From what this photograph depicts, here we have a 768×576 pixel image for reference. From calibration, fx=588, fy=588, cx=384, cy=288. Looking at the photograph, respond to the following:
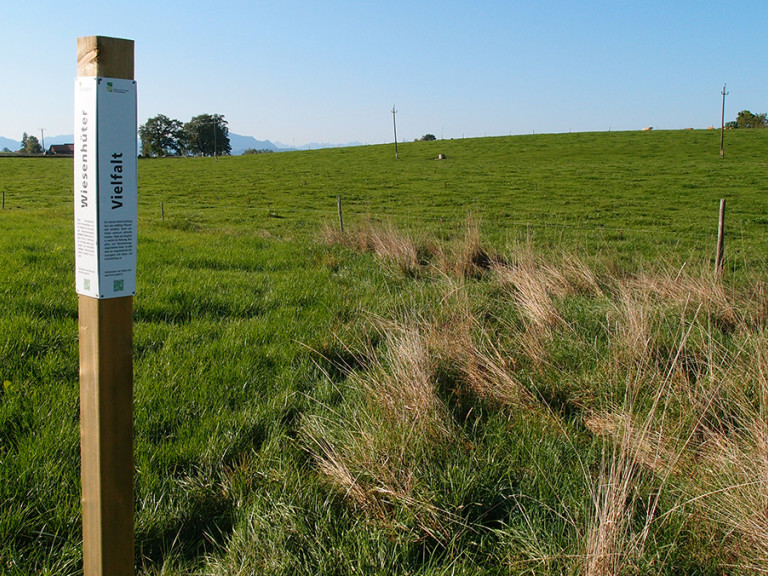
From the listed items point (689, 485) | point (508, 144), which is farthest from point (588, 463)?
point (508, 144)

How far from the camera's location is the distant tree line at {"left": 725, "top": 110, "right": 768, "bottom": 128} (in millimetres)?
89438

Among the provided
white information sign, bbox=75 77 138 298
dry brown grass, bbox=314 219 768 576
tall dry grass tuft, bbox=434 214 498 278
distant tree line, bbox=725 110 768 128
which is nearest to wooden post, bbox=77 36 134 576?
white information sign, bbox=75 77 138 298

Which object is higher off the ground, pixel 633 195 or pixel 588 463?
pixel 633 195

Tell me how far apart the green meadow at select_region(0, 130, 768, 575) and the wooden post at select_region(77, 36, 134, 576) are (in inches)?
20.2

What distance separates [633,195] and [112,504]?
2799 cm

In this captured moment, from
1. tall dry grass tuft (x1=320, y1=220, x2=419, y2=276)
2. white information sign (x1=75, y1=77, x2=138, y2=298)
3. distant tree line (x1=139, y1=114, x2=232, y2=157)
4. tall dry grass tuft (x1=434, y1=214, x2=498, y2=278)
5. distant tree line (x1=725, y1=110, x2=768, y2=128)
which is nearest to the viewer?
white information sign (x1=75, y1=77, x2=138, y2=298)

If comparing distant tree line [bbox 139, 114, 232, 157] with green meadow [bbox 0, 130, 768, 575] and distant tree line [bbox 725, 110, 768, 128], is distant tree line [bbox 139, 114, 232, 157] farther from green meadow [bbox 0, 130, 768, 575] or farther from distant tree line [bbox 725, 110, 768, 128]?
green meadow [bbox 0, 130, 768, 575]

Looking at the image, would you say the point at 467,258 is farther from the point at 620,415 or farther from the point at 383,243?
the point at 620,415

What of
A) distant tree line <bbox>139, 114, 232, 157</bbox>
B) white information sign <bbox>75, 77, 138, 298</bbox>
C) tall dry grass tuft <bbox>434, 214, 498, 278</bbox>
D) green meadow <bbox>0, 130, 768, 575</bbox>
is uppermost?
distant tree line <bbox>139, 114, 232, 157</bbox>

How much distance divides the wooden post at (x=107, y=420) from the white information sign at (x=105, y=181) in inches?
3.2

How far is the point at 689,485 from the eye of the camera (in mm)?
2957

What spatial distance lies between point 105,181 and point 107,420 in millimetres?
841

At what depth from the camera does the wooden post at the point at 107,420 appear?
2053 millimetres

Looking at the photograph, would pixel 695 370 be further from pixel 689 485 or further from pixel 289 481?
pixel 289 481
